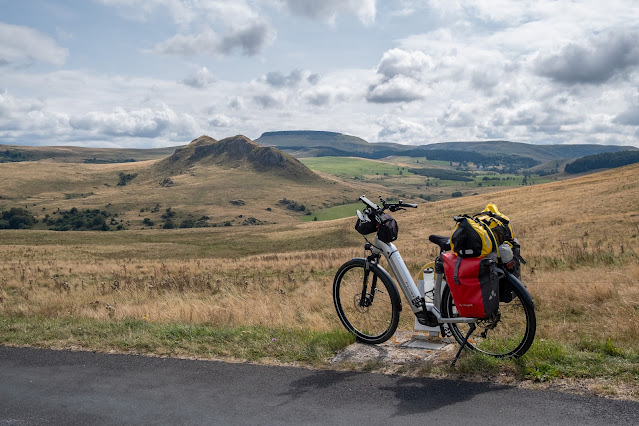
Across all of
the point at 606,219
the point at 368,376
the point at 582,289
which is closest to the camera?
the point at 368,376

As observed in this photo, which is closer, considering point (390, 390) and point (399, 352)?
point (390, 390)

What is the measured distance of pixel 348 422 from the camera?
Result: 4.53 m

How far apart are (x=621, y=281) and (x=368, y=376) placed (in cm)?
742

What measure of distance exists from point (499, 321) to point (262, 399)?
9.99 ft

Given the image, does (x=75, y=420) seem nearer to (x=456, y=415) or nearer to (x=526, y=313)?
(x=456, y=415)

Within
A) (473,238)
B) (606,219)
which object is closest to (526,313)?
(473,238)

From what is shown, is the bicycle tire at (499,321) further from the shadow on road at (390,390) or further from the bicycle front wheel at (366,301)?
the bicycle front wheel at (366,301)

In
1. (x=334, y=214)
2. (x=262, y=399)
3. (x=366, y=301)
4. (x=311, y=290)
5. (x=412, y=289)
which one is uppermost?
(x=412, y=289)

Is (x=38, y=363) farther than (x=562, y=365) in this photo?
Yes

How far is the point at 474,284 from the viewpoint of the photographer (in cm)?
547

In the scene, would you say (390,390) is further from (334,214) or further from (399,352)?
(334,214)

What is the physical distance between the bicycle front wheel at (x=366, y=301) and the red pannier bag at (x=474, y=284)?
3.65 feet

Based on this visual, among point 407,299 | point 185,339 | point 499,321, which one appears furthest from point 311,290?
point 499,321

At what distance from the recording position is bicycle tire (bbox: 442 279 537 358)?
211 inches
